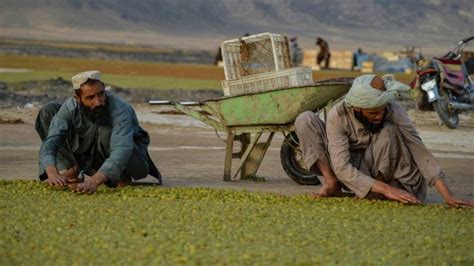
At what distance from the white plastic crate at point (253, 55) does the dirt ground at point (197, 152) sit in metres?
0.98

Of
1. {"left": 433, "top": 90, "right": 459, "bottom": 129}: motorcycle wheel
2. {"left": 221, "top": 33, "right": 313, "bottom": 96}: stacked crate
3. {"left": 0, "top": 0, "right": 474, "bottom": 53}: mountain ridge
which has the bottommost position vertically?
{"left": 0, "top": 0, "right": 474, "bottom": 53}: mountain ridge

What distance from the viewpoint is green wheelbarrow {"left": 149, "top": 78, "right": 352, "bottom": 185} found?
1012 centimetres

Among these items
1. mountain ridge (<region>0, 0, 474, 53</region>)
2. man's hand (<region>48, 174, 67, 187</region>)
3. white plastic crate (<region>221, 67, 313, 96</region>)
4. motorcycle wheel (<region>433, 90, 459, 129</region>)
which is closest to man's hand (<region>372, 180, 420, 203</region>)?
white plastic crate (<region>221, 67, 313, 96</region>)

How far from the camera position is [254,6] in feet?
470

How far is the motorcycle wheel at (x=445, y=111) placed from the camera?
675 inches

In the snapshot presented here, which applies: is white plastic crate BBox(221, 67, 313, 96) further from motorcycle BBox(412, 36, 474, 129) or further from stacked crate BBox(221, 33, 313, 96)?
motorcycle BBox(412, 36, 474, 129)

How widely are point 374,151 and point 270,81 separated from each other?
1.65 metres

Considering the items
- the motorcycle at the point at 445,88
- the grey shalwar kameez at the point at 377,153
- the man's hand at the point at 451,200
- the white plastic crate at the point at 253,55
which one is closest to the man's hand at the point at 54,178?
the grey shalwar kameez at the point at 377,153

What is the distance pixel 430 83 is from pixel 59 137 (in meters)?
8.62

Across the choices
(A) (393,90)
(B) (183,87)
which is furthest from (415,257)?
(B) (183,87)

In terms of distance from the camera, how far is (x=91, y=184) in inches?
360

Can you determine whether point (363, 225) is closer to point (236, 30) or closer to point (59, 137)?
point (59, 137)

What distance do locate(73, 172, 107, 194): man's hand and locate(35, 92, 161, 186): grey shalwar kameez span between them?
43 mm

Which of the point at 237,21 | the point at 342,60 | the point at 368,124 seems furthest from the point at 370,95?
the point at 237,21
